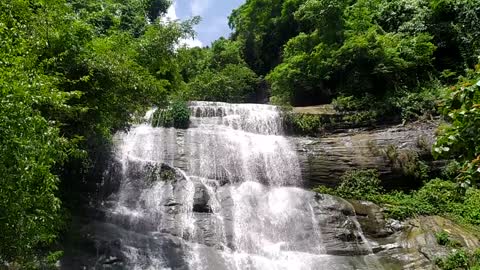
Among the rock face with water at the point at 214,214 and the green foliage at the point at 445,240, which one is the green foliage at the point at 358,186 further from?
the green foliage at the point at 445,240

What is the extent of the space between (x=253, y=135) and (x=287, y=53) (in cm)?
856

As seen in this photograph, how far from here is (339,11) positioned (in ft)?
74.8

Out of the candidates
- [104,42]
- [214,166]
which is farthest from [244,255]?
[104,42]

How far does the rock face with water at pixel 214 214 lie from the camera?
10.9m

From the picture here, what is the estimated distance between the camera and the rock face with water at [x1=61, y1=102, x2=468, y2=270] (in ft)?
35.7

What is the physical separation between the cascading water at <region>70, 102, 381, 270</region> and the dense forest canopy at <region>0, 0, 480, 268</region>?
1.61 metres

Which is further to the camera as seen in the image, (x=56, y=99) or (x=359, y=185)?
(x=359, y=185)

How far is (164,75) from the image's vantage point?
47.5 feet

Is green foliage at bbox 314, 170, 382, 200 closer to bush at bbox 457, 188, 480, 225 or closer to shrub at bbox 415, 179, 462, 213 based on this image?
shrub at bbox 415, 179, 462, 213

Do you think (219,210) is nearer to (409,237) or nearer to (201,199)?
(201,199)

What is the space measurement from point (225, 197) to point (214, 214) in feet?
3.40

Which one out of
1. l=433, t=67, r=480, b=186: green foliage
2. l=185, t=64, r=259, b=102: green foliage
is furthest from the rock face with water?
l=185, t=64, r=259, b=102: green foliage

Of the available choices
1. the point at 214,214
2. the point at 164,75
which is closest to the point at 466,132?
the point at 214,214

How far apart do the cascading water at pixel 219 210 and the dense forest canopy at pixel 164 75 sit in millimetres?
1608
